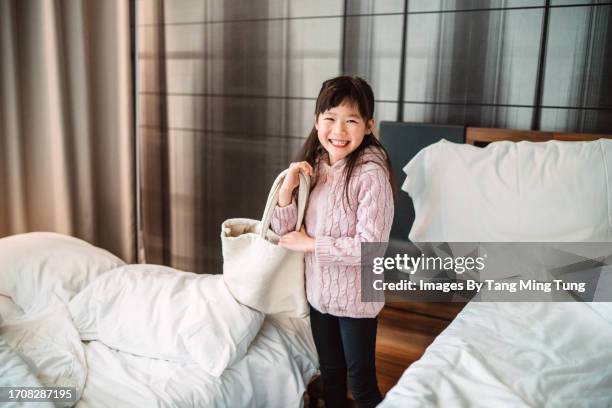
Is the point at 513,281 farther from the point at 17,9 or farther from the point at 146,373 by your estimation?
the point at 17,9

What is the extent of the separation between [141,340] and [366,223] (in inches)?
31.1

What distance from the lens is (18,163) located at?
233cm

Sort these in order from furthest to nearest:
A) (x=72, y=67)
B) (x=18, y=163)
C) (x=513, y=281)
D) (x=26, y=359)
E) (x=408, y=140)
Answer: (x=72, y=67) → (x=18, y=163) → (x=408, y=140) → (x=513, y=281) → (x=26, y=359)

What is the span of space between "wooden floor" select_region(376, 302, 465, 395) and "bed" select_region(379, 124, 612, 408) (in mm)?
212

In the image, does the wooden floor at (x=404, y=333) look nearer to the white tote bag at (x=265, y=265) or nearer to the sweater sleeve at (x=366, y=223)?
the white tote bag at (x=265, y=265)

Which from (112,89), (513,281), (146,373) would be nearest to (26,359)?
(146,373)

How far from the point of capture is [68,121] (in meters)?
2.52

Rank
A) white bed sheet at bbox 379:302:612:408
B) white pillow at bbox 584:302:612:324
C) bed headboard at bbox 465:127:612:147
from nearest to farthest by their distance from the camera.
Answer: white bed sheet at bbox 379:302:612:408 < white pillow at bbox 584:302:612:324 < bed headboard at bbox 465:127:612:147

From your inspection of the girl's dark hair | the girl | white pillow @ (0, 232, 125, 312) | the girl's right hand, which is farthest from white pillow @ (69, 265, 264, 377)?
the girl's dark hair

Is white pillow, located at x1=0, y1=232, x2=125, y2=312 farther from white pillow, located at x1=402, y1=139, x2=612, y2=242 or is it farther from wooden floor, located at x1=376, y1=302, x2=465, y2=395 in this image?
white pillow, located at x1=402, y1=139, x2=612, y2=242

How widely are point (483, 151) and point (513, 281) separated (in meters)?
0.40

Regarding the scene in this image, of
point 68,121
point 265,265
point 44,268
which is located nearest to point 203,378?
point 265,265

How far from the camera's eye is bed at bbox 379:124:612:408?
104 cm

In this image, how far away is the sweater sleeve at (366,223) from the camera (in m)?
1.36
